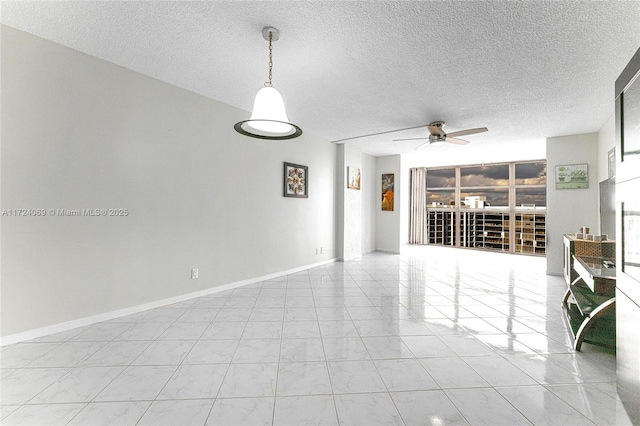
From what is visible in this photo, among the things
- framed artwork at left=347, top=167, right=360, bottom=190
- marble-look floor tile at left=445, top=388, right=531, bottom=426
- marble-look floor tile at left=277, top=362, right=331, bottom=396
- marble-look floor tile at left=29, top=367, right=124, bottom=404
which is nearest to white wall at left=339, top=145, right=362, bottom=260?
framed artwork at left=347, top=167, right=360, bottom=190

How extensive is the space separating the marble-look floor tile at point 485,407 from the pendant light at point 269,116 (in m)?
2.11

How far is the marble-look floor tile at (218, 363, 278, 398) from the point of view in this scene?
1.76 meters

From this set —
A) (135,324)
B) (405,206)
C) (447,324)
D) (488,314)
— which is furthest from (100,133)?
(405,206)

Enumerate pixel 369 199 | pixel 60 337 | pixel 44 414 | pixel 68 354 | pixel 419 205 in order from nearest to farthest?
1. pixel 44 414
2. pixel 68 354
3. pixel 60 337
4. pixel 369 199
5. pixel 419 205

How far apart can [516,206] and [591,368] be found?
739cm

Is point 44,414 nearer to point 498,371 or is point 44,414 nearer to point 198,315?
point 198,315

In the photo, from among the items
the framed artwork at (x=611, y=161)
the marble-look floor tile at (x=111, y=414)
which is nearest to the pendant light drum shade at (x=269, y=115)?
the marble-look floor tile at (x=111, y=414)

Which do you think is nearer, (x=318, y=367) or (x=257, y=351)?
(x=318, y=367)

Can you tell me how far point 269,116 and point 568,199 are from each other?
5978mm

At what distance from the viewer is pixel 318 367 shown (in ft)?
6.73

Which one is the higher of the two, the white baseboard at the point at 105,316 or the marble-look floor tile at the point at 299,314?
the white baseboard at the point at 105,316

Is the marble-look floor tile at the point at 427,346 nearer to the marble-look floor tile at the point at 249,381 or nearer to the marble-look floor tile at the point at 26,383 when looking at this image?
the marble-look floor tile at the point at 249,381

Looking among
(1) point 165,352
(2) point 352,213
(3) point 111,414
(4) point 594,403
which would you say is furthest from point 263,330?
(2) point 352,213

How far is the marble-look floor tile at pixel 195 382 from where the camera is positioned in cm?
174
